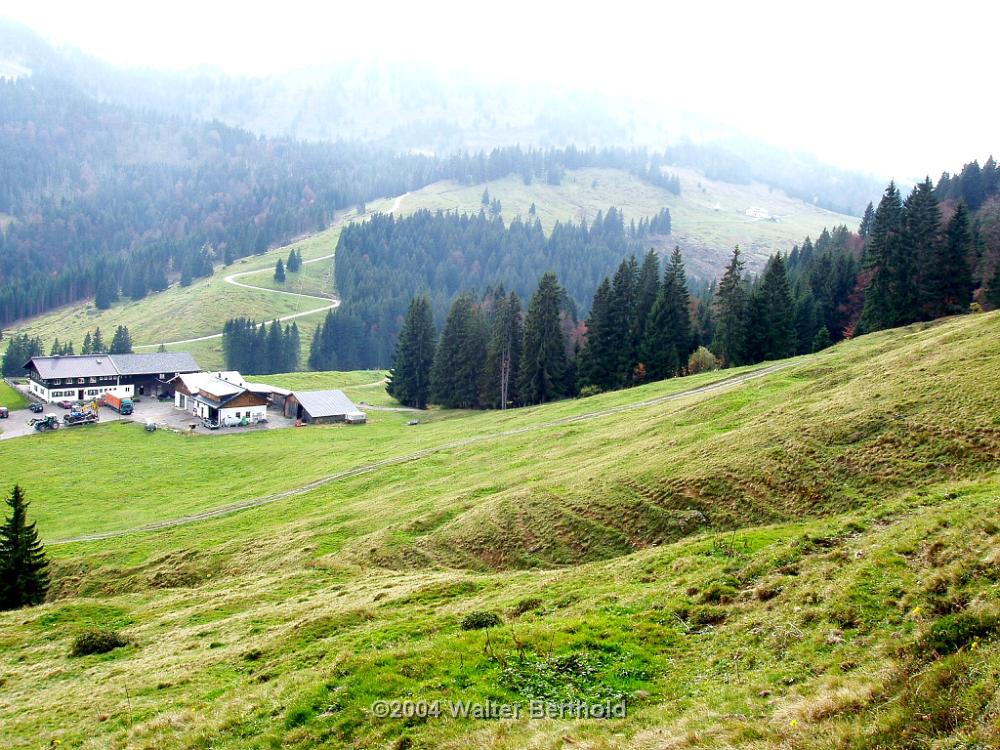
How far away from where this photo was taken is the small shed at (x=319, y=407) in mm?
95688

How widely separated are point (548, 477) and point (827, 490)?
→ 15.9 meters

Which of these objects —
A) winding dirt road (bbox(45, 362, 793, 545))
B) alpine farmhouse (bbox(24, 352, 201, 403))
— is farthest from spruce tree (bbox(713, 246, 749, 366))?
alpine farmhouse (bbox(24, 352, 201, 403))

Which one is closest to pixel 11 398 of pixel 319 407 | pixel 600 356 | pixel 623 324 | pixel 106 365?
pixel 106 365

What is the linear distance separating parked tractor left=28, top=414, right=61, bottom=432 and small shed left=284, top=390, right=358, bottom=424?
98.6 feet

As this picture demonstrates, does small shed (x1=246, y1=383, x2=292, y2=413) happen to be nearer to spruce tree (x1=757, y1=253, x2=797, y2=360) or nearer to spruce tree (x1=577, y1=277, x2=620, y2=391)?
spruce tree (x1=577, y1=277, x2=620, y2=391)

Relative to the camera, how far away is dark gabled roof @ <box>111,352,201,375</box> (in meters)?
114

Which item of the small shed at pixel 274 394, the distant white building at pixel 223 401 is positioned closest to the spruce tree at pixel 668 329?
the small shed at pixel 274 394

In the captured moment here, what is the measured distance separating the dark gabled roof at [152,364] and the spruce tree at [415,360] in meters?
37.5

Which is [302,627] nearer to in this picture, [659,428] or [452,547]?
[452,547]

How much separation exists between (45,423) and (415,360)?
52413 mm

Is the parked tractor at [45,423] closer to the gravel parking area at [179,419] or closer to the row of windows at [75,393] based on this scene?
the gravel parking area at [179,419]

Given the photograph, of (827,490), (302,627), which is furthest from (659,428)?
(302,627)

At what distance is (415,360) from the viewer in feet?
364

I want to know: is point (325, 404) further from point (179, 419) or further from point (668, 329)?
point (668, 329)
